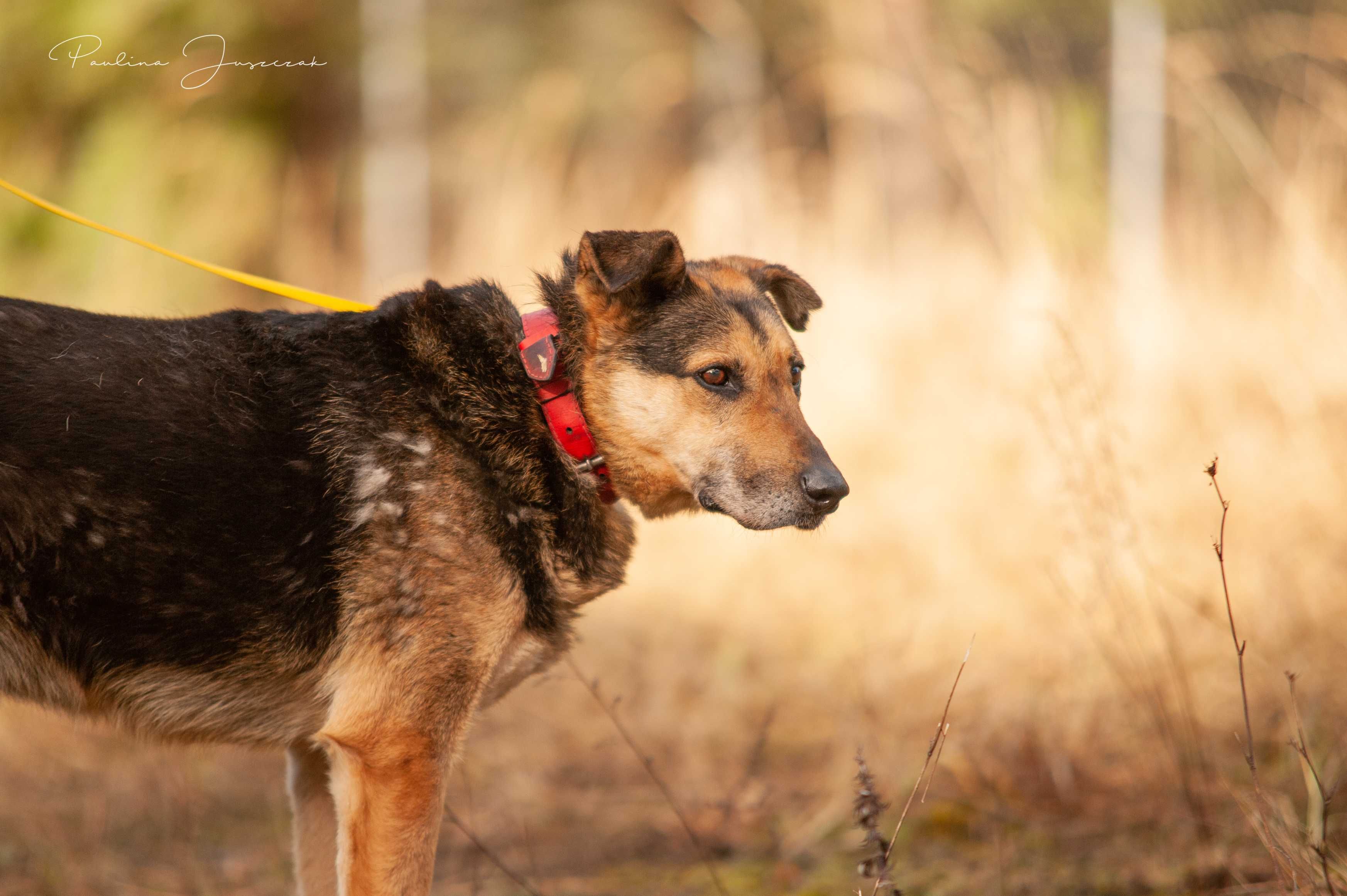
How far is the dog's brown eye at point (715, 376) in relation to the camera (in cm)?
301

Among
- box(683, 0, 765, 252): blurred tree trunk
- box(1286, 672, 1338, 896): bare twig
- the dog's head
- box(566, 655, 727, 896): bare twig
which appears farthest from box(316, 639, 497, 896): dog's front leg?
box(683, 0, 765, 252): blurred tree trunk

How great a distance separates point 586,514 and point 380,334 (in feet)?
2.49

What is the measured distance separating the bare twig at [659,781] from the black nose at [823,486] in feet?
2.63

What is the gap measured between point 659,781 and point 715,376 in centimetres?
113

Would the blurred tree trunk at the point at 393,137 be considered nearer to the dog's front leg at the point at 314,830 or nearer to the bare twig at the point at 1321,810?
the dog's front leg at the point at 314,830

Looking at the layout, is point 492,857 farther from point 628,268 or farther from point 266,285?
point 266,285

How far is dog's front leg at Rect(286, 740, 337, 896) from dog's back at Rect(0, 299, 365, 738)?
485 mm

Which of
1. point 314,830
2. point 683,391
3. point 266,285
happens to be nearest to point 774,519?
point 683,391

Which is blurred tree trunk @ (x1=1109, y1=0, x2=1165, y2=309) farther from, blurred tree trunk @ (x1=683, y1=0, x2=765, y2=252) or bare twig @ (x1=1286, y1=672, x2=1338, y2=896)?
bare twig @ (x1=1286, y1=672, x2=1338, y2=896)

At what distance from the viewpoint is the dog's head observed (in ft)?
9.50

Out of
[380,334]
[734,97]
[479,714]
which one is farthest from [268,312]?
[734,97]

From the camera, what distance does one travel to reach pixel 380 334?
292 cm

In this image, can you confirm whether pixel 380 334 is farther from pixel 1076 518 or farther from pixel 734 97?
pixel 734 97

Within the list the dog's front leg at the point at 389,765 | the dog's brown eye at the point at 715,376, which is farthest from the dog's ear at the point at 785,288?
the dog's front leg at the point at 389,765
